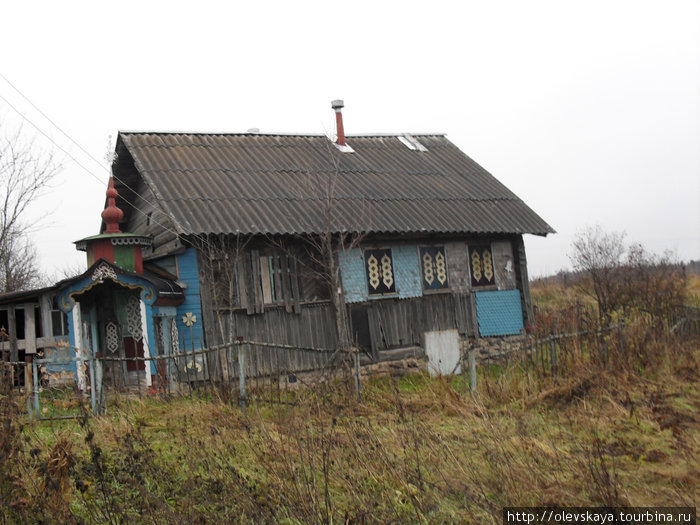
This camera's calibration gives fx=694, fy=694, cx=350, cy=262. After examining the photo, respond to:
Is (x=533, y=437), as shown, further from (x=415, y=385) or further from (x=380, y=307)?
(x=380, y=307)

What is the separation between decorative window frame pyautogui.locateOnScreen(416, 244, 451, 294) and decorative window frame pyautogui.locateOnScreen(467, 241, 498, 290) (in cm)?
66

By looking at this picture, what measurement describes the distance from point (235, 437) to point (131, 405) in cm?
297

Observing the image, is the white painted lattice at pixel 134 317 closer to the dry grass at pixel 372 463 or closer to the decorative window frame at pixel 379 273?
the dry grass at pixel 372 463

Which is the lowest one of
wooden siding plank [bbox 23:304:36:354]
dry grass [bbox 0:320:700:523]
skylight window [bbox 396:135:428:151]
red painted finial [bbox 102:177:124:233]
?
dry grass [bbox 0:320:700:523]

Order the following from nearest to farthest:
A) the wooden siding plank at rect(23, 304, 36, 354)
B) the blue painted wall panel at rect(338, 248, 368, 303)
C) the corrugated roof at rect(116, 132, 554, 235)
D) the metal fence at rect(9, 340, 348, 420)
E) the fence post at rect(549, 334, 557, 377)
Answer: the metal fence at rect(9, 340, 348, 420) < the fence post at rect(549, 334, 557, 377) < the corrugated roof at rect(116, 132, 554, 235) < the wooden siding plank at rect(23, 304, 36, 354) < the blue painted wall panel at rect(338, 248, 368, 303)

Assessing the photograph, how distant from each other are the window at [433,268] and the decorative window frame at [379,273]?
762 millimetres

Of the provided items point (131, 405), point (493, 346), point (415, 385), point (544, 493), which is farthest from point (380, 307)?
point (544, 493)

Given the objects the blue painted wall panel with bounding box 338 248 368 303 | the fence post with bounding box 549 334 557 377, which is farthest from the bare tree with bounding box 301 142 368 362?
the fence post with bounding box 549 334 557 377

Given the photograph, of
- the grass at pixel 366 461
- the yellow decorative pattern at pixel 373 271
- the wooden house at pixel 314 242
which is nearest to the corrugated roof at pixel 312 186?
the wooden house at pixel 314 242

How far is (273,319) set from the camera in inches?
525

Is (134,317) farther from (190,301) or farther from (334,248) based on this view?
(334,248)

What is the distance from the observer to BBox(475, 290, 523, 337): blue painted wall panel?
15773mm

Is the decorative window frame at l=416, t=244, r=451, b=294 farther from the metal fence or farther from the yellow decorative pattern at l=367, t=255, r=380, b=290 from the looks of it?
the metal fence

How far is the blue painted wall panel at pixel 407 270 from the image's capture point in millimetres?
14820
